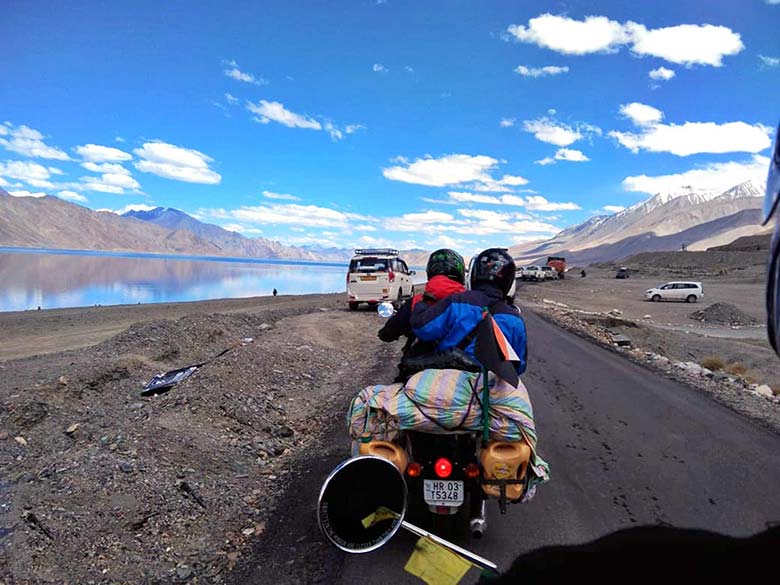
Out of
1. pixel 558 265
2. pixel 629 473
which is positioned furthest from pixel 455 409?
pixel 558 265

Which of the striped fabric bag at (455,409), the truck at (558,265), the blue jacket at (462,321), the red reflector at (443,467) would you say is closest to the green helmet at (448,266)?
the blue jacket at (462,321)

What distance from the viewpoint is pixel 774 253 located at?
1.79 meters

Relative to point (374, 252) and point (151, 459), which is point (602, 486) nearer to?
point (151, 459)

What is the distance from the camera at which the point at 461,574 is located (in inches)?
129

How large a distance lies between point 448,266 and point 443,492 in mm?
1602

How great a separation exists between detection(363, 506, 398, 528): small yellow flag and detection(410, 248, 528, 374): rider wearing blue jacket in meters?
1.07

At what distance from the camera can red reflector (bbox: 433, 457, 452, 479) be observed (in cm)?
332

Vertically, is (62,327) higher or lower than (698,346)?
lower

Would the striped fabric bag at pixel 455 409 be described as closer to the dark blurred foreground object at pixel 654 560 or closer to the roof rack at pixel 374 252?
the dark blurred foreground object at pixel 654 560

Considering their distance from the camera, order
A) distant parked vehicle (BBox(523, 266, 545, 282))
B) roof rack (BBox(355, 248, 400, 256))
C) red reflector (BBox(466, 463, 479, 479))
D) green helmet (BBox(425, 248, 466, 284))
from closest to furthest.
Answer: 1. red reflector (BBox(466, 463, 479, 479))
2. green helmet (BBox(425, 248, 466, 284))
3. roof rack (BBox(355, 248, 400, 256))
4. distant parked vehicle (BBox(523, 266, 545, 282))

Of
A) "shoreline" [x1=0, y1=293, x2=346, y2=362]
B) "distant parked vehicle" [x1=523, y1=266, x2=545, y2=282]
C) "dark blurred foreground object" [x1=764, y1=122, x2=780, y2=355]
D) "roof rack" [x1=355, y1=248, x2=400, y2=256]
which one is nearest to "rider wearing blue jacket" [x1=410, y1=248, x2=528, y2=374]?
"dark blurred foreground object" [x1=764, y1=122, x2=780, y2=355]

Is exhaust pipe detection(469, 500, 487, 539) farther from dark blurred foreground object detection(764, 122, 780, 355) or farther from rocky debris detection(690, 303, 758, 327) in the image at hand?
rocky debris detection(690, 303, 758, 327)

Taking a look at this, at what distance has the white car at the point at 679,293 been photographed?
1581 inches

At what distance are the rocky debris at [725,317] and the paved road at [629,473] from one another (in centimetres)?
2306
